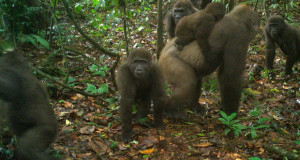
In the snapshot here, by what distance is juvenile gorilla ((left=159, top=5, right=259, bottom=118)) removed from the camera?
5.34 metres

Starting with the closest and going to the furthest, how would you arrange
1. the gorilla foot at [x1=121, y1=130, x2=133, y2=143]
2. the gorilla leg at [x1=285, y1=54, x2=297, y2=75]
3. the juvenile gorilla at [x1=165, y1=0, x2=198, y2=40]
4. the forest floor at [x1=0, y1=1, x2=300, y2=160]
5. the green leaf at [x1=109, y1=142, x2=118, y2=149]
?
the forest floor at [x1=0, y1=1, x2=300, y2=160], the green leaf at [x1=109, y1=142, x2=118, y2=149], the gorilla foot at [x1=121, y1=130, x2=133, y2=143], the juvenile gorilla at [x1=165, y1=0, x2=198, y2=40], the gorilla leg at [x1=285, y1=54, x2=297, y2=75]

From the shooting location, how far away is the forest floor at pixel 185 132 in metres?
4.35

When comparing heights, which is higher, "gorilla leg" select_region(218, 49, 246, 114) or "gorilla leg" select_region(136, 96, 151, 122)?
"gorilla leg" select_region(218, 49, 246, 114)

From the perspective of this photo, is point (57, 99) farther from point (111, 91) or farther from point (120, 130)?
point (120, 130)

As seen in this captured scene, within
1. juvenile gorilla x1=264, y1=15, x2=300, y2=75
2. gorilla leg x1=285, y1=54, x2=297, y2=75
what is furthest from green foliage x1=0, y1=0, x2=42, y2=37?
gorilla leg x1=285, y1=54, x2=297, y2=75

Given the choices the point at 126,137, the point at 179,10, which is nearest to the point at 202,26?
the point at 179,10

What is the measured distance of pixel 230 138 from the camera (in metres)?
4.84

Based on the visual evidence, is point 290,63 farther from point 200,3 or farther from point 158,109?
point 158,109

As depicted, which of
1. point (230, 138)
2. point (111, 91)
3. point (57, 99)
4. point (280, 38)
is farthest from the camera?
point (280, 38)

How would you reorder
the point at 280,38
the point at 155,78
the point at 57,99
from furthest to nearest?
the point at 280,38 → the point at 57,99 → the point at 155,78

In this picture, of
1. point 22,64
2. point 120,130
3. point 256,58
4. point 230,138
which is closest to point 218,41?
point 230,138

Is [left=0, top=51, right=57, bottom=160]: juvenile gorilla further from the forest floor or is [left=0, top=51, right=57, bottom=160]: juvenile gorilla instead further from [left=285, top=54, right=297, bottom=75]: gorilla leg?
[left=285, top=54, right=297, bottom=75]: gorilla leg

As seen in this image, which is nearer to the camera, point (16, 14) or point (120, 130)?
point (120, 130)

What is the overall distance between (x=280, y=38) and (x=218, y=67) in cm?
475
